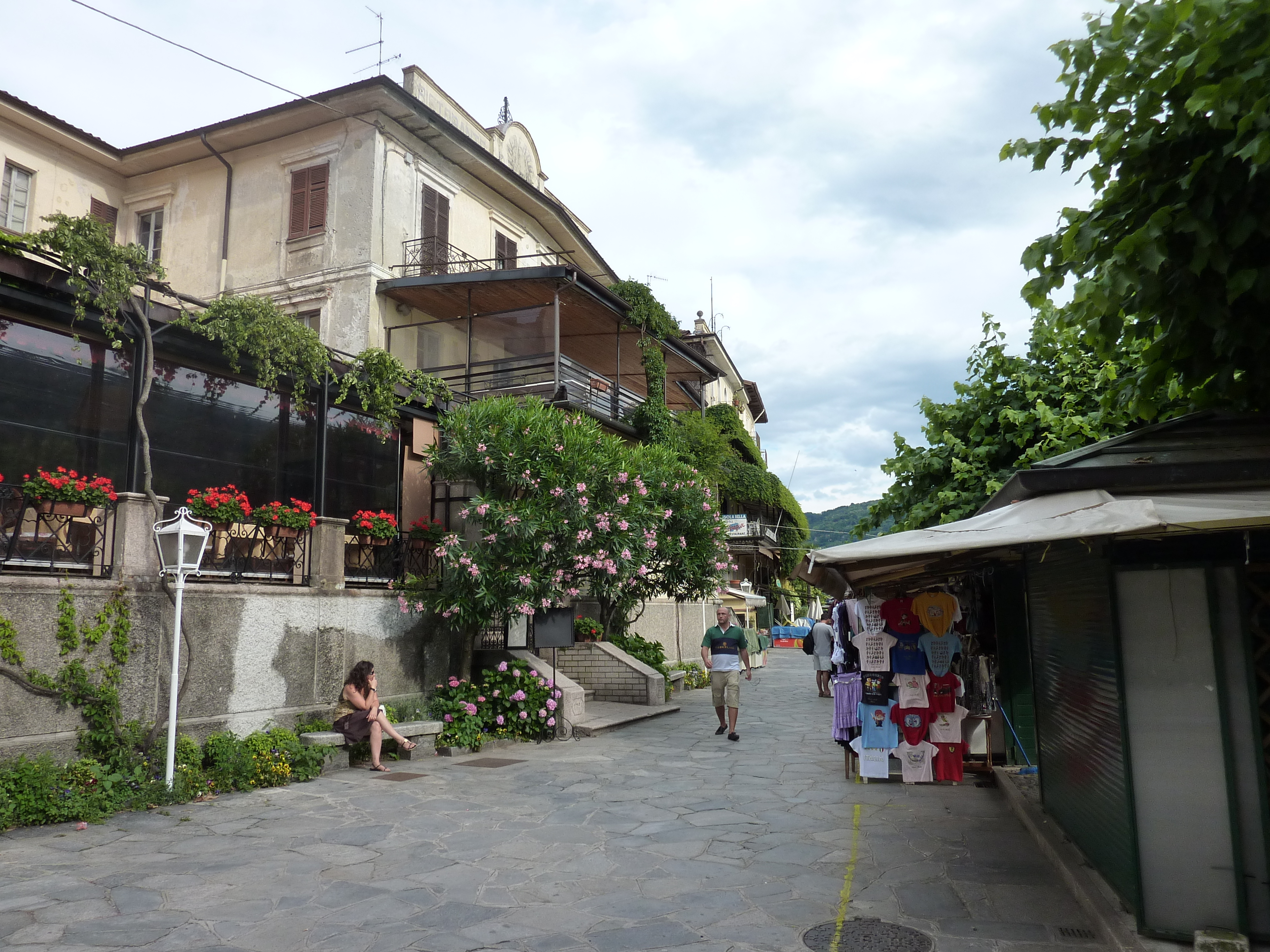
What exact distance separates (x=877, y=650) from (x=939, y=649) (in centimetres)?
61

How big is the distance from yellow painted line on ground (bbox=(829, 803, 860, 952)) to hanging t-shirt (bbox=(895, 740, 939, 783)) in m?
1.14

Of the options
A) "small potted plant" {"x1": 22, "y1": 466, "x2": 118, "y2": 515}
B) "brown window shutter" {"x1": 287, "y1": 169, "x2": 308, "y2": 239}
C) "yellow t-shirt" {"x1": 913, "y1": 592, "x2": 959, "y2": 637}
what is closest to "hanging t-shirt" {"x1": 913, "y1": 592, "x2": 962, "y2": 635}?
"yellow t-shirt" {"x1": 913, "y1": 592, "x2": 959, "y2": 637}

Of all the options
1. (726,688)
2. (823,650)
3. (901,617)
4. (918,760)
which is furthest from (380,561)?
(823,650)

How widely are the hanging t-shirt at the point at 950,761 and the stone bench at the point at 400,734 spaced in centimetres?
638

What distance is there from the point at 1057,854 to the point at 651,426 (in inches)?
620

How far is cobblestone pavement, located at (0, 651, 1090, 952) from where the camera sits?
496 centimetres

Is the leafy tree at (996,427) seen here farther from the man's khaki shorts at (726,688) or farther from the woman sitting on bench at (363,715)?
the woman sitting on bench at (363,715)

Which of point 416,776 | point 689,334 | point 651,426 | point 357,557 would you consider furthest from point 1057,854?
point 689,334

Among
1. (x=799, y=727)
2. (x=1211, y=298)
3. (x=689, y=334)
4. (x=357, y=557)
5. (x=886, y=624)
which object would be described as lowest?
(x=799, y=727)

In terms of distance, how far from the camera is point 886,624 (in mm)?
9008

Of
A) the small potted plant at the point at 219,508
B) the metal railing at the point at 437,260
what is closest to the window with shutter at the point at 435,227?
the metal railing at the point at 437,260

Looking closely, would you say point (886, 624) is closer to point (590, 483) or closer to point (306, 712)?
point (590, 483)

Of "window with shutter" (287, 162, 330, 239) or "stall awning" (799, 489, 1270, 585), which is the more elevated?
"window with shutter" (287, 162, 330, 239)

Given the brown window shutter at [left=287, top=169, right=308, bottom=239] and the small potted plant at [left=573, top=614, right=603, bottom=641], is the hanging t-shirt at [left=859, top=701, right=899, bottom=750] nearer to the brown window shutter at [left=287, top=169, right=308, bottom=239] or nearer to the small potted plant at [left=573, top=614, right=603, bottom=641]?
the small potted plant at [left=573, top=614, right=603, bottom=641]
